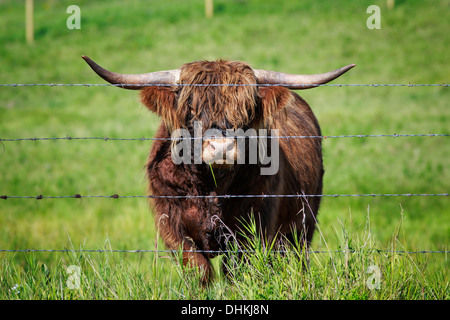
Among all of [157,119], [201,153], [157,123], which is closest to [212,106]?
[201,153]

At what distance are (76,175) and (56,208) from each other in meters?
2.10

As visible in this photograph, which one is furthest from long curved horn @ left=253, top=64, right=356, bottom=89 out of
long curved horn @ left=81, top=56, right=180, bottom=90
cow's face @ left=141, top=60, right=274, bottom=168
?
long curved horn @ left=81, top=56, right=180, bottom=90

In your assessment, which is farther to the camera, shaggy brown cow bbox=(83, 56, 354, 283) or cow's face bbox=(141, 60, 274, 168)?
shaggy brown cow bbox=(83, 56, 354, 283)

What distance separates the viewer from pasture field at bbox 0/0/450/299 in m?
3.63

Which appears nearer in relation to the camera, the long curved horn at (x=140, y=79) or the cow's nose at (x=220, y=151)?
the cow's nose at (x=220, y=151)

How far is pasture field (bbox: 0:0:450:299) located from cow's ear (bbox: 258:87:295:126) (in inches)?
41.6

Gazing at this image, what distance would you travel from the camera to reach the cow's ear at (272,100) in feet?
15.1

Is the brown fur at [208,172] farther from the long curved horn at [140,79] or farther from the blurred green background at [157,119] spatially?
the blurred green background at [157,119]

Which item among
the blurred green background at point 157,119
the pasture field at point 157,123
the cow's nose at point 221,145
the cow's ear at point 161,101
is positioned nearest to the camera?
the pasture field at point 157,123

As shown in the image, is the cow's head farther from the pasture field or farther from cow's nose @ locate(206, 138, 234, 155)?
the pasture field

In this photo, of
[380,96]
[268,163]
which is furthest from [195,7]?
[268,163]

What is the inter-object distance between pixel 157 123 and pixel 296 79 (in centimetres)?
1106

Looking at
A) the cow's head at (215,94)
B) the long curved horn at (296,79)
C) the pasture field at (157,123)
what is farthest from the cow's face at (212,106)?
the pasture field at (157,123)
